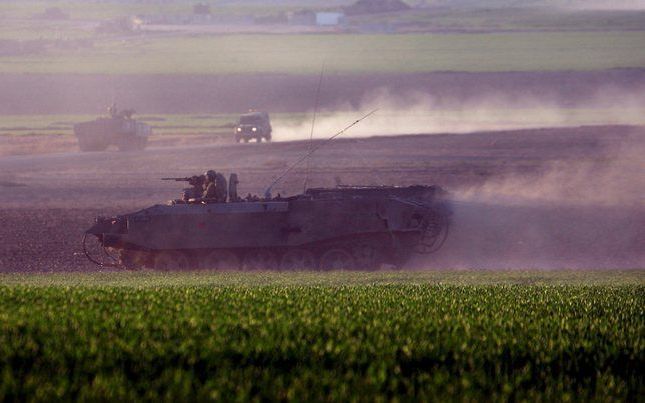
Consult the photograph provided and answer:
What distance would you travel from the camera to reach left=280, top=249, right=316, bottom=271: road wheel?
33406 mm

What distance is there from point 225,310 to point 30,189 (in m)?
40.2

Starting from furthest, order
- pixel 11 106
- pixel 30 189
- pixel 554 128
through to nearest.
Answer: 1. pixel 11 106
2. pixel 554 128
3. pixel 30 189

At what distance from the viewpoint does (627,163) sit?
57.4 m

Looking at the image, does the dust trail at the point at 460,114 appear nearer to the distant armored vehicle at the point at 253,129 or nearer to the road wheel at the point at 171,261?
the distant armored vehicle at the point at 253,129

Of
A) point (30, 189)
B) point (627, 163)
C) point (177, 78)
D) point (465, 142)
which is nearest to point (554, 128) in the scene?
point (465, 142)

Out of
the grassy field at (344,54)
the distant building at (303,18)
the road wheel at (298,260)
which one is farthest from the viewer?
the distant building at (303,18)

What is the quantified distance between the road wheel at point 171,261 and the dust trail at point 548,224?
7.34m

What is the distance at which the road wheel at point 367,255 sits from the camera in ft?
110

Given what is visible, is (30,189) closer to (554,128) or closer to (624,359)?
(554,128)

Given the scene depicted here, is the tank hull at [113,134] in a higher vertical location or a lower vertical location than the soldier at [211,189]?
higher

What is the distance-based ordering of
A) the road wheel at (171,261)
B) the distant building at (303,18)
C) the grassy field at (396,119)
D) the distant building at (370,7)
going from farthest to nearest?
the distant building at (370,7), the distant building at (303,18), the grassy field at (396,119), the road wheel at (171,261)

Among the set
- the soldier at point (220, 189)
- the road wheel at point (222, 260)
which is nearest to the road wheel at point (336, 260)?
the road wheel at point (222, 260)

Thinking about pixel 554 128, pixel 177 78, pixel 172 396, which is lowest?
pixel 172 396

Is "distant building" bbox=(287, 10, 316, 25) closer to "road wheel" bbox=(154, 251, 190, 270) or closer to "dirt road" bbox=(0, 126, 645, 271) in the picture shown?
"dirt road" bbox=(0, 126, 645, 271)
